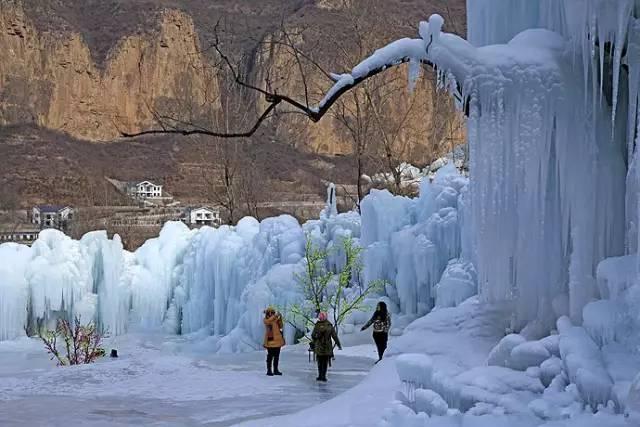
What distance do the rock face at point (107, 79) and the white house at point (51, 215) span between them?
13.6 metres

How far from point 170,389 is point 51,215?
4128 cm

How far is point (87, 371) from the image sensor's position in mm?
12227

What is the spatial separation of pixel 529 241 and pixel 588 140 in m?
0.87

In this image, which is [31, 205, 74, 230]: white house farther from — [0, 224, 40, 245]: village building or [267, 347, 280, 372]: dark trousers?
[267, 347, 280, 372]: dark trousers

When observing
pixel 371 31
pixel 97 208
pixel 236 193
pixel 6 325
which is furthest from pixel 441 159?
pixel 97 208

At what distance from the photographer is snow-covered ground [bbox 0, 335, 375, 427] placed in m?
8.52

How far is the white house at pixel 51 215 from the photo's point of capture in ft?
147

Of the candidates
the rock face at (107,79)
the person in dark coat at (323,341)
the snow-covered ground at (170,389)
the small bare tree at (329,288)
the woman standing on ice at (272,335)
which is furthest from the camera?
the rock face at (107,79)

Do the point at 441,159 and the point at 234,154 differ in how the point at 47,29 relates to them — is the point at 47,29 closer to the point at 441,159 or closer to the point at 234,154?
the point at 234,154

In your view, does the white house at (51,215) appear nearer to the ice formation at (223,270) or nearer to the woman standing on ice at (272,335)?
the ice formation at (223,270)

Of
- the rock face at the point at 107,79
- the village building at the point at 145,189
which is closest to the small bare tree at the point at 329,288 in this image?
the village building at the point at 145,189

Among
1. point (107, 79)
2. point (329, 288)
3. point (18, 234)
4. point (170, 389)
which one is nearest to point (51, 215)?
point (18, 234)

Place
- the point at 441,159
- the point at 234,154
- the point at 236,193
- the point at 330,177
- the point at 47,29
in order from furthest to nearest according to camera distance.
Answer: the point at 47,29 → the point at 330,177 → the point at 236,193 → the point at 234,154 → the point at 441,159

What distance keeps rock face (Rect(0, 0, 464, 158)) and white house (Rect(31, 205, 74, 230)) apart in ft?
44.7
